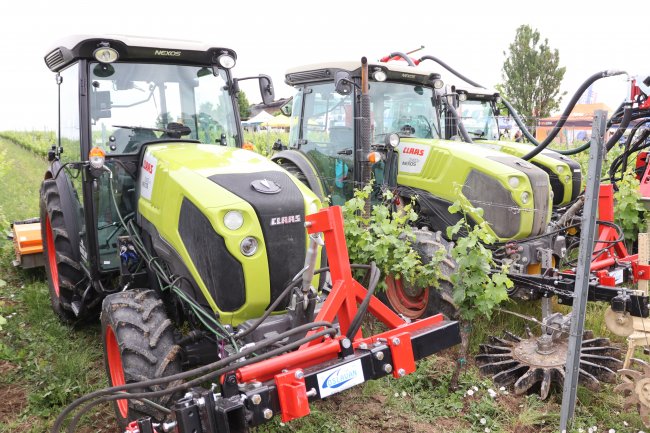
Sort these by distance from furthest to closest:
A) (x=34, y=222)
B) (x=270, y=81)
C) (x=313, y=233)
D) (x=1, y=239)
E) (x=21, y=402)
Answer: (x=34, y=222)
(x=1, y=239)
(x=270, y=81)
(x=21, y=402)
(x=313, y=233)

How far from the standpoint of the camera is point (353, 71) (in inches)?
234

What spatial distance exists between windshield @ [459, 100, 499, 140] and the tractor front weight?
7171 millimetres

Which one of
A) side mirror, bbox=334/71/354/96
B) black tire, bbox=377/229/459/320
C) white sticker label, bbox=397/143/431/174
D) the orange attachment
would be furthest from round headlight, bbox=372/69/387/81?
the orange attachment

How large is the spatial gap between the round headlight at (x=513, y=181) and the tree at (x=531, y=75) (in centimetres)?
2274

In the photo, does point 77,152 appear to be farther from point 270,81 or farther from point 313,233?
point 313,233

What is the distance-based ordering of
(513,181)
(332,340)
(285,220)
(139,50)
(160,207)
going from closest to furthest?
1. (332,340)
2. (285,220)
3. (160,207)
4. (139,50)
5. (513,181)

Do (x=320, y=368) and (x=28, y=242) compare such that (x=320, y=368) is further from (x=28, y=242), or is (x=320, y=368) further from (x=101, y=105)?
(x=28, y=242)

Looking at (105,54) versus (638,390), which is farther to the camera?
(105,54)

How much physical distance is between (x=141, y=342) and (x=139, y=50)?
2181mm

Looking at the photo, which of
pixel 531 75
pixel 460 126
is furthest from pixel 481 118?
pixel 531 75

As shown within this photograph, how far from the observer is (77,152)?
4273mm

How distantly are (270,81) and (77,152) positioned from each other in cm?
163

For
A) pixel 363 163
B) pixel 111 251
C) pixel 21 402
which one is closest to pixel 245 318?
pixel 111 251

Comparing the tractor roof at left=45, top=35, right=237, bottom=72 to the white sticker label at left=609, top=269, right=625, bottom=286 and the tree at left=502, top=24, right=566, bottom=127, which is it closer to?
the white sticker label at left=609, top=269, right=625, bottom=286
